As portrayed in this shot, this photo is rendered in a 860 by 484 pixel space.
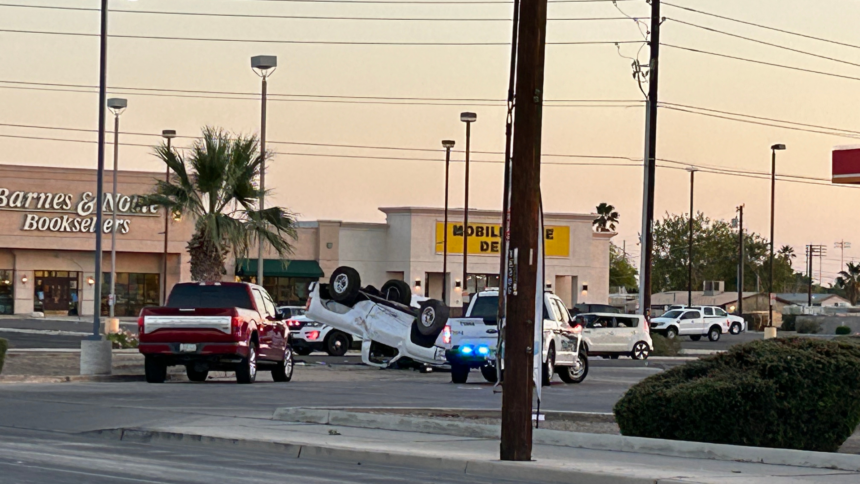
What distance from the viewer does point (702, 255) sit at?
128 meters

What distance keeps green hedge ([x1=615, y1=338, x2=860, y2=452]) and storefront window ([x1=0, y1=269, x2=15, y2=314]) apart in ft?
198

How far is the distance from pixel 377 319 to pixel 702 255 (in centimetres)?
10184

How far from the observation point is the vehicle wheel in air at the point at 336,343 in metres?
38.8

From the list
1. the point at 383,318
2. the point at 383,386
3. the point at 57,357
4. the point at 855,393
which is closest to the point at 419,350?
the point at 383,318

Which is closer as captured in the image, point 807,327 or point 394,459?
point 394,459

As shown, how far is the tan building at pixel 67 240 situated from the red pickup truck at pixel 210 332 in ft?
144

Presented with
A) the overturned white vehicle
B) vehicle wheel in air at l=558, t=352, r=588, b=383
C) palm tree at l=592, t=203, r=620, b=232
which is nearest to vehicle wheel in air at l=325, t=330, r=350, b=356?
the overturned white vehicle

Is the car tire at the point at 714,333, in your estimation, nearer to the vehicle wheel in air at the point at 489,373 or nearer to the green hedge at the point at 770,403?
the vehicle wheel in air at the point at 489,373

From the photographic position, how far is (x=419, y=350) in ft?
96.9

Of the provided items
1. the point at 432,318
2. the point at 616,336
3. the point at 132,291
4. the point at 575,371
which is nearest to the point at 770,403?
the point at 575,371

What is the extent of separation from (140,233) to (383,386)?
1902 inches

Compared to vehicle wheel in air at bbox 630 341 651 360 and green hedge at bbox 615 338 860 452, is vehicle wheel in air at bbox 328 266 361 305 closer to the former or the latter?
vehicle wheel in air at bbox 630 341 651 360

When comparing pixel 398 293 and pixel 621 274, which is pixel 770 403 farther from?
pixel 621 274

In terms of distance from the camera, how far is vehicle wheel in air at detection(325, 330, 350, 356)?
38.8m
